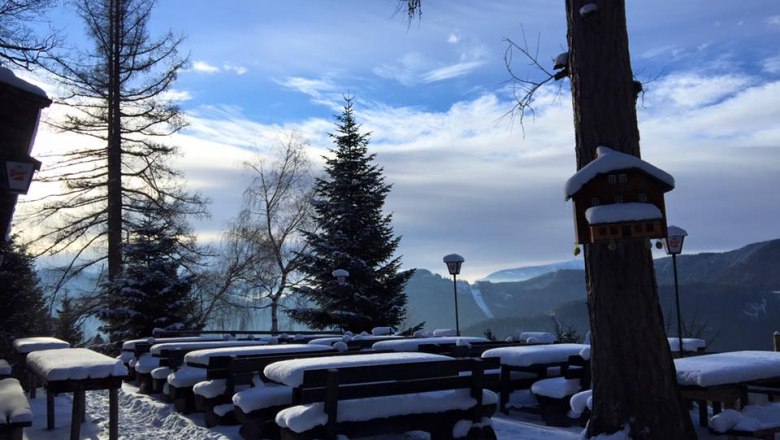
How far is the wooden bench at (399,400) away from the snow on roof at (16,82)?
5192 mm

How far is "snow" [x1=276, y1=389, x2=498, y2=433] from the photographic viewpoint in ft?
20.8

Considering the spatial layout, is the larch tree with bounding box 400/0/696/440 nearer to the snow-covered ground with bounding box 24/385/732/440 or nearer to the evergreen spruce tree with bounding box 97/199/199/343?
the snow-covered ground with bounding box 24/385/732/440

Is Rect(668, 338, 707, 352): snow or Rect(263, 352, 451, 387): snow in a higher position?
Rect(263, 352, 451, 387): snow

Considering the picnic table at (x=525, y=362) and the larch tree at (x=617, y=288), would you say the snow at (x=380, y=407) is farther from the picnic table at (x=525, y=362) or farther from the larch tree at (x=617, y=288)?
the picnic table at (x=525, y=362)

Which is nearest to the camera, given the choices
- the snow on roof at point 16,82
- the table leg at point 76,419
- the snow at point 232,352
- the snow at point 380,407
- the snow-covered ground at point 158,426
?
the snow at point 380,407

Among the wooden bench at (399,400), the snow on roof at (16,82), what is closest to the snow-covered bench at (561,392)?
the wooden bench at (399,400)

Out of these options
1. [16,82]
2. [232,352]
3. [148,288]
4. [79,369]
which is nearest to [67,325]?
[148,288]

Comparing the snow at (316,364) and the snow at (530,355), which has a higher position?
the snow at (316,364)

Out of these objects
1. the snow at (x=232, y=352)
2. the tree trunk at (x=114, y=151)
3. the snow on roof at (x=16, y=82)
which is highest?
the tree trunk at (x=114, y=151)

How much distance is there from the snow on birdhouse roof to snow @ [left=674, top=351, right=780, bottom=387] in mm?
2077

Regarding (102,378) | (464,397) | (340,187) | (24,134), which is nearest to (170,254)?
(340,187)

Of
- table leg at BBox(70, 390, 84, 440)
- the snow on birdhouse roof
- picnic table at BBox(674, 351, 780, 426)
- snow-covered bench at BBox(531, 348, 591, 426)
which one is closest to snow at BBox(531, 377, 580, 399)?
snow-covered bench at BBox(531, 348, 591, 426)

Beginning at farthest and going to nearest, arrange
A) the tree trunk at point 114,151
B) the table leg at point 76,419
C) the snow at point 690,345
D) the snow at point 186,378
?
the tree trunk at point 114,151 < the snow at point 690,345 < the snow at point 186,378 < the table leg at point 76,419

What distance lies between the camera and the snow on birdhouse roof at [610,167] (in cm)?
607
